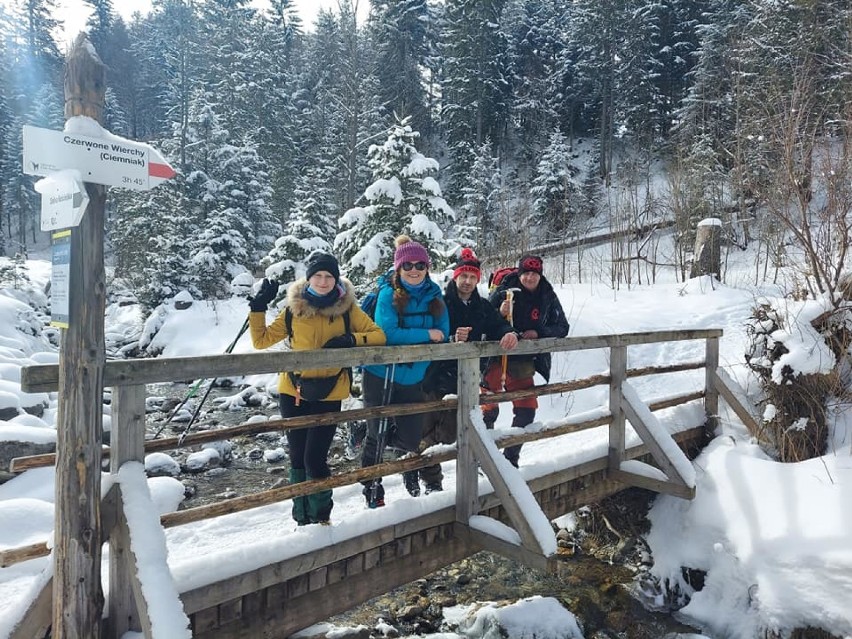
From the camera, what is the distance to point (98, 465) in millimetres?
2346

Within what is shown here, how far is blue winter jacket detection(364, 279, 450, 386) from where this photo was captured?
3869 millimetres

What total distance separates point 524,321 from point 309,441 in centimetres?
223

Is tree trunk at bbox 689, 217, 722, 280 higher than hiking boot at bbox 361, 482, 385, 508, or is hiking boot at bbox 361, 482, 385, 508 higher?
tree trunk at bbox 689, 217, 722, 280

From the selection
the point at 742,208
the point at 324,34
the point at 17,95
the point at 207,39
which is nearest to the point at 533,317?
the point at 742,208

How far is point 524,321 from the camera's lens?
4.93m

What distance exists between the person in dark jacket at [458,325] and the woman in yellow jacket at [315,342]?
91cm

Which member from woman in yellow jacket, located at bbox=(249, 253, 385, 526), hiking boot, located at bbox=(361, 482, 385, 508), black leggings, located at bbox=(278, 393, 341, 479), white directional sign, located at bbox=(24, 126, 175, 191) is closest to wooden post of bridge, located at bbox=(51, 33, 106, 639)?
white directional sign, located at bbox=(24, 126, 175, 191)

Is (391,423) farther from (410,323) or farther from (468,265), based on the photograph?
(468,265)

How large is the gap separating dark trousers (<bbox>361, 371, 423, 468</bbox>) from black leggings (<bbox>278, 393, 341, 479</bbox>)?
55cm

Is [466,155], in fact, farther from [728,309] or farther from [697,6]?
[728,309]

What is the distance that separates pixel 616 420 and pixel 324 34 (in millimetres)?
39935

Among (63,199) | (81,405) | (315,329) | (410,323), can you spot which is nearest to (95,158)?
(63,199)

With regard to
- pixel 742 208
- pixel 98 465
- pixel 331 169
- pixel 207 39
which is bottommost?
pixel 98 465

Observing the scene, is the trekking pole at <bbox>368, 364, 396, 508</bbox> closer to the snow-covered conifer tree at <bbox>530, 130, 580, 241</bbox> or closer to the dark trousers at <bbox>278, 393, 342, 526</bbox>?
the dark trousers at <bbox>278, 393, 342, 526</bbox>
